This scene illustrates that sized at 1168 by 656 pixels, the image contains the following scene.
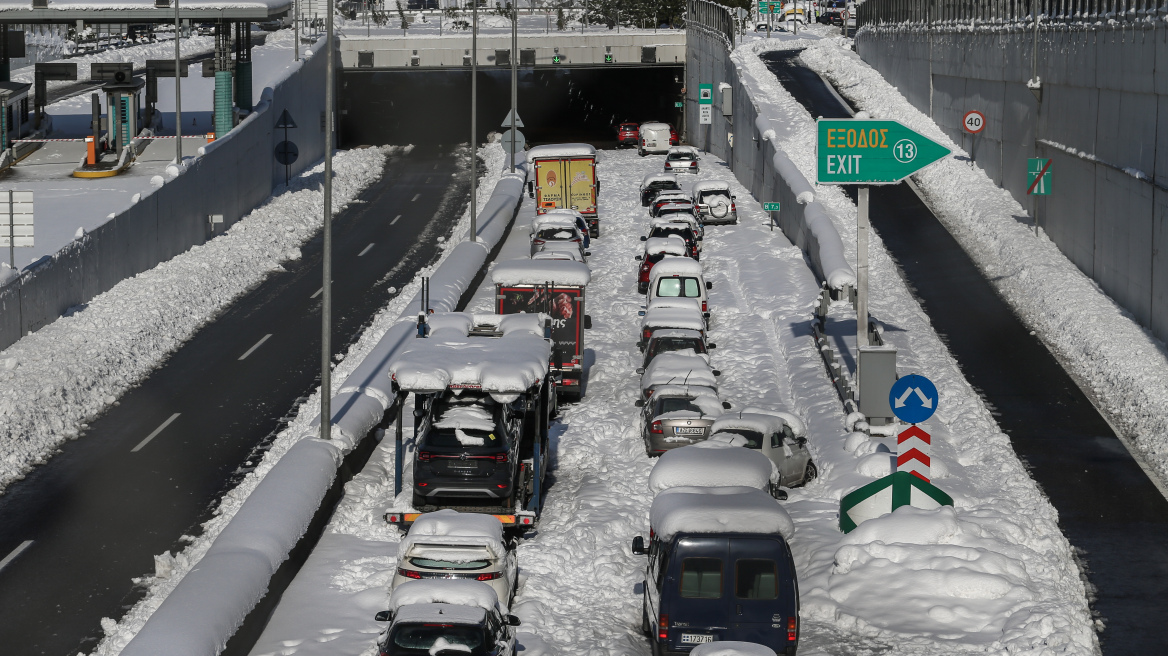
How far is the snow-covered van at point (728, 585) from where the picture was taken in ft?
51.1

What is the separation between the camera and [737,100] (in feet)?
218

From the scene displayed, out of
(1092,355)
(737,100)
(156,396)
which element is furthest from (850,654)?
(737,100)

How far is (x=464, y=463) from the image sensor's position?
2084 cm

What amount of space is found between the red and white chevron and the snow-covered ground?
0.99 meters

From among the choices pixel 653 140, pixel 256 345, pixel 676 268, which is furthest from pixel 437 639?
pixel 653 140

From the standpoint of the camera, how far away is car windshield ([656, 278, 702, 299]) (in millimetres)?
36031

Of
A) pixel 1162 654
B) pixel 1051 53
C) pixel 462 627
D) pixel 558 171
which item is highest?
pixel 1051 53

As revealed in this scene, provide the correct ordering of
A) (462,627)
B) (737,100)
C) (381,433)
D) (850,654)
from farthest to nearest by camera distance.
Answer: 1. (737,100)
2. (381,433)
3. (850,654)
4. (462,627)

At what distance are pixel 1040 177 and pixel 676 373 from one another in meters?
18.7

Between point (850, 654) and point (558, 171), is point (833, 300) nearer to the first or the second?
point (558, 171)

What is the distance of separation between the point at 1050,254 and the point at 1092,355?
10.7m

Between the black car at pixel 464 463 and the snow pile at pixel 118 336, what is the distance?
8.89 meters

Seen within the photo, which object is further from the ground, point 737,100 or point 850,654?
point 737,100

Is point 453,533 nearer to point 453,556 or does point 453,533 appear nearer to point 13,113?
point 453,556
